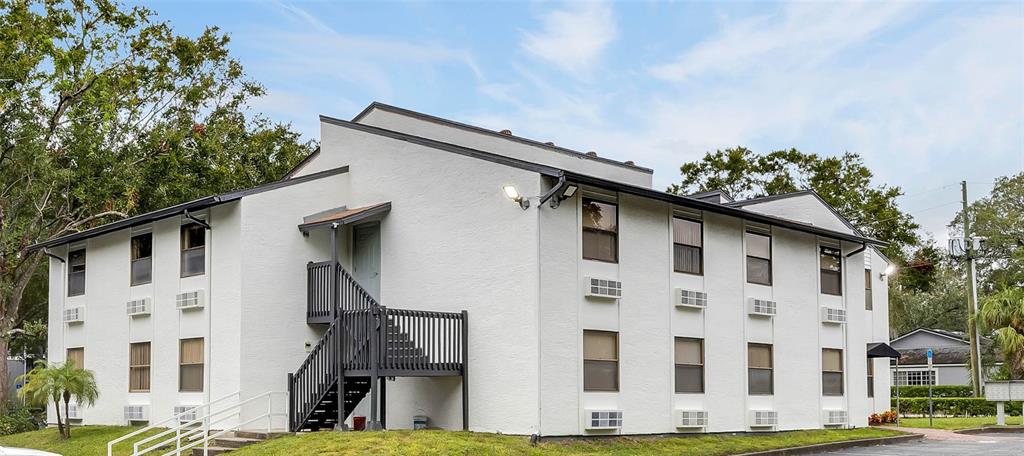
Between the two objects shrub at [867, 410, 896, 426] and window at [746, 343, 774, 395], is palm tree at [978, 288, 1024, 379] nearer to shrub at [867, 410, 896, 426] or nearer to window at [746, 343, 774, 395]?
shrub at [867, 410, 896, 426]

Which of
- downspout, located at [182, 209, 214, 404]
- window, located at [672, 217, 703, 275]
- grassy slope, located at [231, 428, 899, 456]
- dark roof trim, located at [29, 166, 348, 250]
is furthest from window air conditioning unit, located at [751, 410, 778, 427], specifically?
downspout, located at [182, 209, 214, 404]

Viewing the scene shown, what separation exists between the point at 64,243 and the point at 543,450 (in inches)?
629

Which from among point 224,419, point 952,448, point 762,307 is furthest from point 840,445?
point 224,419

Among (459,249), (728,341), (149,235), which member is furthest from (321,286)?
(728,341)

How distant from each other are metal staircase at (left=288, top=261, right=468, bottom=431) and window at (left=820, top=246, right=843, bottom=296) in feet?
33.9

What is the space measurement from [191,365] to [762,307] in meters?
12.5

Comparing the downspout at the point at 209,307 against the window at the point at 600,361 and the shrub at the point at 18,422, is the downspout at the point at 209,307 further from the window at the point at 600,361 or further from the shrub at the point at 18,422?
the shrub at the point at 18,422

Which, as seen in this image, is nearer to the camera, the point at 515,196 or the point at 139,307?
the point at 515,196

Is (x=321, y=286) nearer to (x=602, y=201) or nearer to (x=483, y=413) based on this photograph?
(x=483, y=413)

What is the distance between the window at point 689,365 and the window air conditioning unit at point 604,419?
2.06m

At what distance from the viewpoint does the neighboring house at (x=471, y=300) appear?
62.2ft

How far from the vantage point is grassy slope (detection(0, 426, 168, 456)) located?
21969 mm

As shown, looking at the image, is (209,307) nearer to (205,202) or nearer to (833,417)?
(205,202)

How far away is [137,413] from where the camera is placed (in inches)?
942
